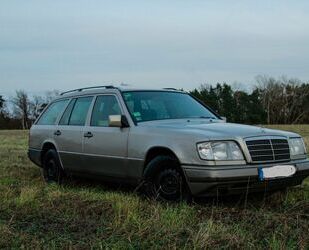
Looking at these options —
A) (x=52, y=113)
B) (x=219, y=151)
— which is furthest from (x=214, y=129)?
(x=52, y=113)

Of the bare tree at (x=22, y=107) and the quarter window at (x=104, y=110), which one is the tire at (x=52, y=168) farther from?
the bare tree at (x=22, y=107)

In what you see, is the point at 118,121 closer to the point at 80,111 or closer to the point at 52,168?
the point at 80,111

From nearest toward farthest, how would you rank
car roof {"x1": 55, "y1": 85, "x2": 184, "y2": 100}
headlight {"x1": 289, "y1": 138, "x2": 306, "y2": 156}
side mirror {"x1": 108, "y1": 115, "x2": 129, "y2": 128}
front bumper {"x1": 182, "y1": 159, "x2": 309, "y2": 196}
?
front bumper {"x1": 182, "y1": 159, "x2": 309, "y2": 196}, headlight {"x1": 289, "y1": 138, "x2": 306, "y2": 156}, side mirror {"x1": 108, "y1": 115, "x2": 129, "y2": 128}, car roof {"x1": 55, "y1": 85, "x2": 184, "y2": 100}

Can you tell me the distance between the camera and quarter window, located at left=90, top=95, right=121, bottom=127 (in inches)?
306

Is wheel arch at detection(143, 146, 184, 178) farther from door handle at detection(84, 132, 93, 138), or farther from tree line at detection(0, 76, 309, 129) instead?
tree line at detection(0, 76, 309, 129)

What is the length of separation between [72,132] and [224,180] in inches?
132

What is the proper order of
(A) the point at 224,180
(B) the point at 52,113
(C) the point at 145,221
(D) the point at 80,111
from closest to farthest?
1. (C) the point at 145,221
2. (A) the point at 224,180
3. (D) the point at 80,111
4. (B) the point at 52,113

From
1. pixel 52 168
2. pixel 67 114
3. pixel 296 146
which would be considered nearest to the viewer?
pixel 296 146

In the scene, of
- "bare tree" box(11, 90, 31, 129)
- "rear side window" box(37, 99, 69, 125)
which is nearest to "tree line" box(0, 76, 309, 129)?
"bare tree" box(11, 90, 31, 129)

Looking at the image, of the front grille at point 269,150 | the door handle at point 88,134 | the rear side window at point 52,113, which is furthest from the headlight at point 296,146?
the rear side window at point 52,113

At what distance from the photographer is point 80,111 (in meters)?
8.66

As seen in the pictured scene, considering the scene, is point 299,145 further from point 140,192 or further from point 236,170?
point 140,192

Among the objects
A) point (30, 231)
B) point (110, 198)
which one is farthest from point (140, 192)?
point (30, 231)

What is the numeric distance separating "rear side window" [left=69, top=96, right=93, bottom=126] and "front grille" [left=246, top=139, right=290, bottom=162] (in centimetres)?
314
